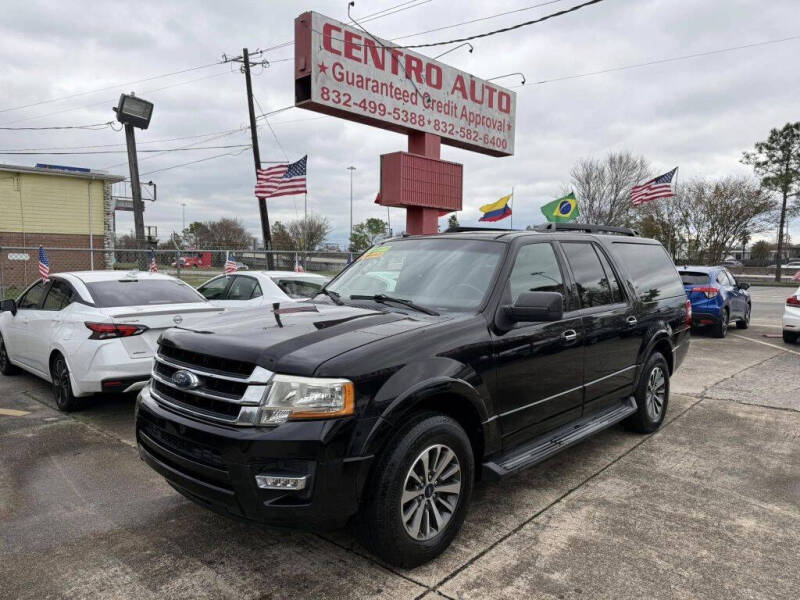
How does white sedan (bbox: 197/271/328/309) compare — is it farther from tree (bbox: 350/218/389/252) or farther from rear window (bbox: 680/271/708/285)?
tree (bbox: 350/218/389/252)

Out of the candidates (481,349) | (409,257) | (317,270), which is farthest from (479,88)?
(481,349)

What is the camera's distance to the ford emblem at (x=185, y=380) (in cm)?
289

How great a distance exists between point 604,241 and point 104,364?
4765 millimetres

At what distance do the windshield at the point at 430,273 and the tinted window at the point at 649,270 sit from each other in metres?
1.80

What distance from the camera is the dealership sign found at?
35.1 ft

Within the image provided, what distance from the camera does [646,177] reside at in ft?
149

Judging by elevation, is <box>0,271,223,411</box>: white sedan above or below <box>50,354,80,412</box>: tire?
above

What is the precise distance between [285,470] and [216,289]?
7.40 m

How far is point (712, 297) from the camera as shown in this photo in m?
11.8

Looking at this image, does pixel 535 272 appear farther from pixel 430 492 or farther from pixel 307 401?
pixel 307 401

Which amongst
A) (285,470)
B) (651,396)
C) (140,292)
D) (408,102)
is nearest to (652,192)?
(408,102)

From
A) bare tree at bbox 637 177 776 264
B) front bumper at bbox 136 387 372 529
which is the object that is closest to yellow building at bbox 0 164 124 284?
front bumper at bbox 136 387 372 529

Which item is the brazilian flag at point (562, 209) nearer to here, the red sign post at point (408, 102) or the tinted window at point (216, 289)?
the red sign post at point (408, 102)

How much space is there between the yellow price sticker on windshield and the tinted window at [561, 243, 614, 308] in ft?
4.54
